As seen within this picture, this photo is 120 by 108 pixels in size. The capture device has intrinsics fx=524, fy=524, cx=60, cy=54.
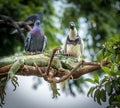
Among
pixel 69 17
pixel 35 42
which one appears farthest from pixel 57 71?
pixel 69 17

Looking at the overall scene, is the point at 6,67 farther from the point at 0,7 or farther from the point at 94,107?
the point at 94,107

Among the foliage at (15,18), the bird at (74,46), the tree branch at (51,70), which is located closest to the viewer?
the tree branch at (51,70)

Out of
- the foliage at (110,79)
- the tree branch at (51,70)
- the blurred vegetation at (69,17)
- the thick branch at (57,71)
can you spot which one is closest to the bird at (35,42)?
the tree branch at (51,70)

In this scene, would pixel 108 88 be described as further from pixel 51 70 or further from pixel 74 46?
pixel 74 46

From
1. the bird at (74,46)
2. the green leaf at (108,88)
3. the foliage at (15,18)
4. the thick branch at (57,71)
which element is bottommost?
the green leaf at (108,88)

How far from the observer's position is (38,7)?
41.2 feet

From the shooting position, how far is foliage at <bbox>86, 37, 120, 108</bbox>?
6051 mm

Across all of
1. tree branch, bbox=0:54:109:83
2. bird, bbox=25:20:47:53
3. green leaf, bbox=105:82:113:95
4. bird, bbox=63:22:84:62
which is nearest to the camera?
green leaf, bbox=105:82:113:95

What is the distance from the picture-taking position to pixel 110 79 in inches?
241

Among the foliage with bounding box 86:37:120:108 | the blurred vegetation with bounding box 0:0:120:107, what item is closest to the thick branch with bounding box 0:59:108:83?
the foliage with bounding box 86:37:120:108

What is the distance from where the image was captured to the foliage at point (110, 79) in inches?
238

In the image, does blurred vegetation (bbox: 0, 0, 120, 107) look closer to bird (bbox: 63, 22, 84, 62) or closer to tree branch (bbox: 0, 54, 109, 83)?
bird (bbox: 63, 22, 84, 62)

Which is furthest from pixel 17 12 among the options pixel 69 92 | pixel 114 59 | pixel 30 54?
pixel 114 59

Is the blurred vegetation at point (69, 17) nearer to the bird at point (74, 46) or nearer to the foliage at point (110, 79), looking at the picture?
the bird at point (74, 46)
